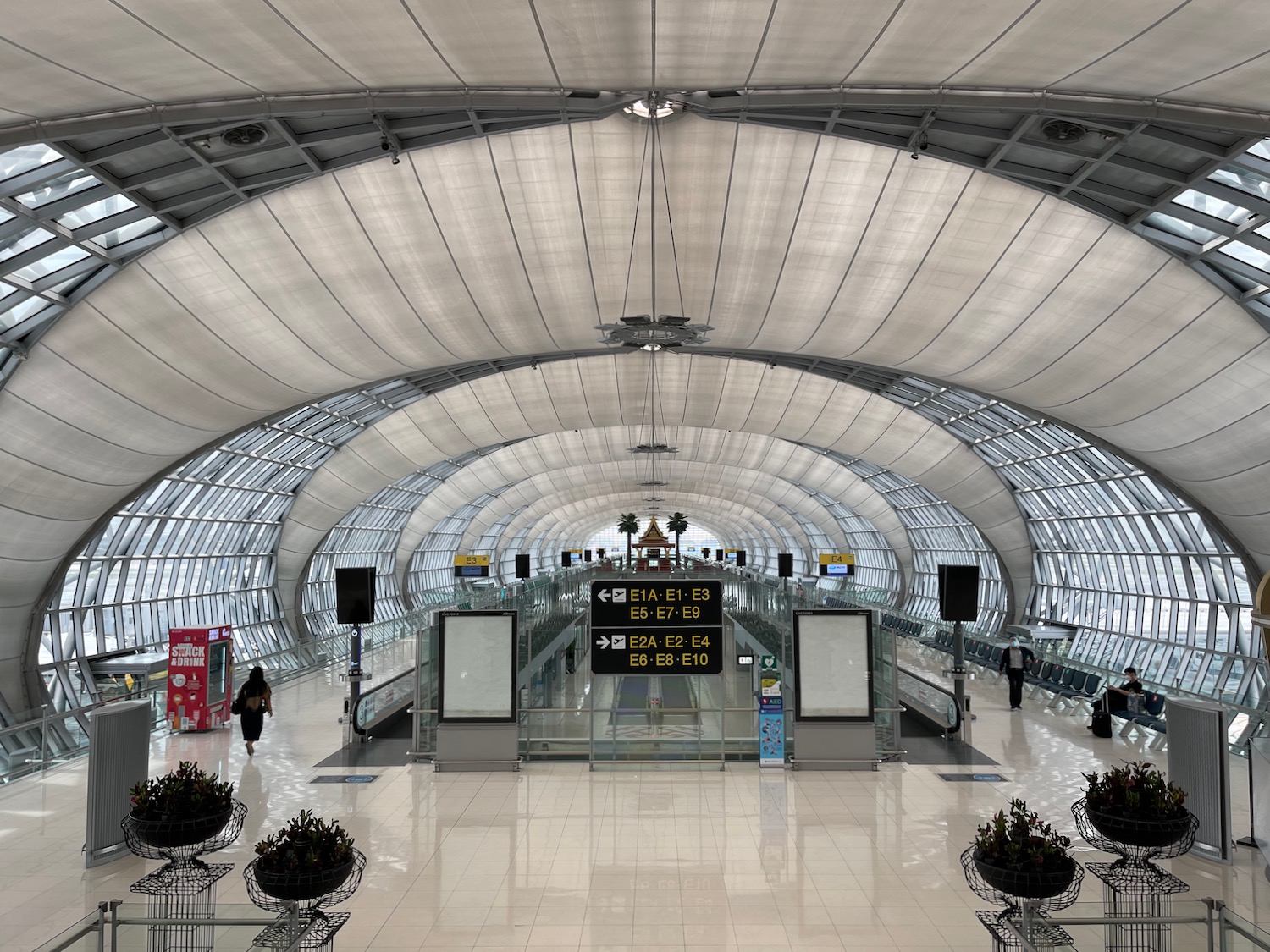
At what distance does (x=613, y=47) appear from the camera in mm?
14469

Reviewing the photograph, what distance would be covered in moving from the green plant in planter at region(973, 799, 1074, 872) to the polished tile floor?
1.69 meters

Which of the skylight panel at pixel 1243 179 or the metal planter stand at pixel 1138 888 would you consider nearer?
the metal planter stand at pixel 1138 888

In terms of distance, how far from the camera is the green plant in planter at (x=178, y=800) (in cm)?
824

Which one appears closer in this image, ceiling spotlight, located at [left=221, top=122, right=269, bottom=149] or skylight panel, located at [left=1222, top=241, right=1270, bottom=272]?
ceiling spotlight, located at [left=221, top=122, right=269, bottom=149]

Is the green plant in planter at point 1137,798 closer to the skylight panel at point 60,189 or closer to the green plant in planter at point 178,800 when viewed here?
the green plant in planter at point 178,800

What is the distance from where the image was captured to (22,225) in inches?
698

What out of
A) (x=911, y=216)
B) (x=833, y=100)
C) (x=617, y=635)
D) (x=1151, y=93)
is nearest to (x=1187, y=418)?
(x=911, y=216)

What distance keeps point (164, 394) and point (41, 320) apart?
15.5ft

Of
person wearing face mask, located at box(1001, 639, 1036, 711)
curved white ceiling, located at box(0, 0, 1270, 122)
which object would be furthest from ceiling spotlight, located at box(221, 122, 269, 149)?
person wearing face mask, located at box(1001, 639, 1036, 711)

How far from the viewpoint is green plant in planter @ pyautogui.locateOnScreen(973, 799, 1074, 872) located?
6914mm

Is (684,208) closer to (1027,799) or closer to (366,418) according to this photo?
(1027,799)

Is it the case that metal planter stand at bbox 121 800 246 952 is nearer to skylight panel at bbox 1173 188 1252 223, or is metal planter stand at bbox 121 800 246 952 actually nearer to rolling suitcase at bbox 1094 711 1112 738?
rolling suitcase at bbox 1094 711 1112 738

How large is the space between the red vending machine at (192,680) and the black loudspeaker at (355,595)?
2.23 m

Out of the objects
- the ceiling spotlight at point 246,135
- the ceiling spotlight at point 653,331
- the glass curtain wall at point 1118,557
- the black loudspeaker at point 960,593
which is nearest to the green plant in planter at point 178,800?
the ceiling spotlight at point 246,135
